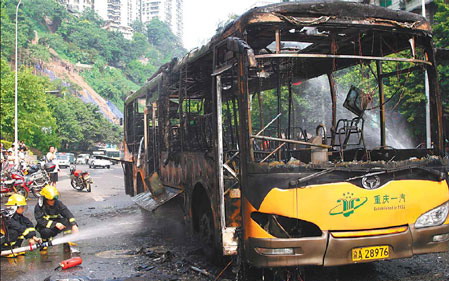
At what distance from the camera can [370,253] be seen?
189 inches

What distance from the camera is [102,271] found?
252 inches

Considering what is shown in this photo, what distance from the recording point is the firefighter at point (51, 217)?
7.53 meters

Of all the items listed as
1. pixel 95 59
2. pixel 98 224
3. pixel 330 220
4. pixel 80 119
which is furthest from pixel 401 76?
pixel 95 59

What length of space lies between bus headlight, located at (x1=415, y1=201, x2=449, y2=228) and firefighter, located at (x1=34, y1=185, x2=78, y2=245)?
544 cm

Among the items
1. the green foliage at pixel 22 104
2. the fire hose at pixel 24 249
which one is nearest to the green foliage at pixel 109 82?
the green foliage at pixel 22 104

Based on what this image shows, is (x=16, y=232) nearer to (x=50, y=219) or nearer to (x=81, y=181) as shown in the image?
(x=50, y=219)

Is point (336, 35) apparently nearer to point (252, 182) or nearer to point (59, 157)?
point (252, 182)

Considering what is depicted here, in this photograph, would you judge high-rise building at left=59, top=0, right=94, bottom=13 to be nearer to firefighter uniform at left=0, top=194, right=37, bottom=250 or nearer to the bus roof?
firefighter uniform at left=0, top=194, right=37, bottom=250

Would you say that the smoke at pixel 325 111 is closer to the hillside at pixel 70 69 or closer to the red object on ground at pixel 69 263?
the red object on ground at pixel 69 263

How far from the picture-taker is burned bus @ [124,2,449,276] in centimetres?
476

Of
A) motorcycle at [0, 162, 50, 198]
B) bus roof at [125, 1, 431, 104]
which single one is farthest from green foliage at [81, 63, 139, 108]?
bus roof at [125, 1, 431, 104]

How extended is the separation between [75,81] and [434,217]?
112710mm

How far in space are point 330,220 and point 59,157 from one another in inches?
1797

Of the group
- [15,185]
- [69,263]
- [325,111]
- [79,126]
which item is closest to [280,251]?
[325,111]
